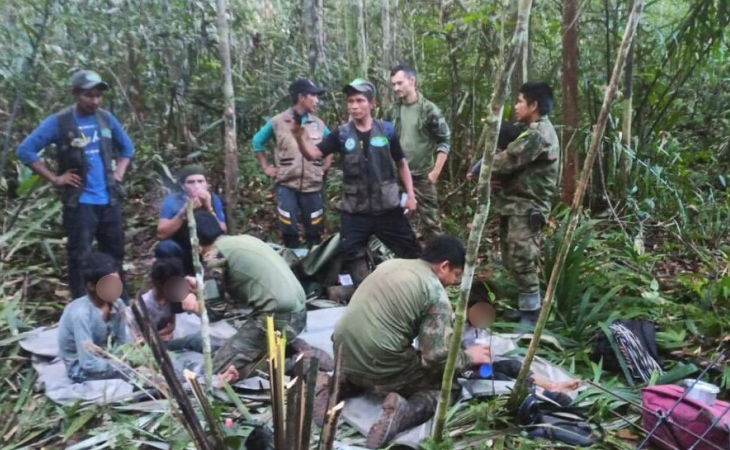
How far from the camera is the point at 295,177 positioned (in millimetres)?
6066

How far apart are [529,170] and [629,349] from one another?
1.47m

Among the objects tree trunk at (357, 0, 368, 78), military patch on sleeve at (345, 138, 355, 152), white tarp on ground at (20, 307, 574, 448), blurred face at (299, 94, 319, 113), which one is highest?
tree trunk at (357, 0, 368, 78)

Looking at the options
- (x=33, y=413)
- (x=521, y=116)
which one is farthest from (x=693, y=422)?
(x=33, y=413)

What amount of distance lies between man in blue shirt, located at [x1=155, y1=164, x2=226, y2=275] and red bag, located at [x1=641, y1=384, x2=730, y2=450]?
2.94 metres

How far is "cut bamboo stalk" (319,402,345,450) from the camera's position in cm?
237

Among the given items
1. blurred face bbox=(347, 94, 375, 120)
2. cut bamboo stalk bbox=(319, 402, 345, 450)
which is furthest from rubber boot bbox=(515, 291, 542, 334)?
cut bamboo stalk bbox=(319, 402, 345, 450)

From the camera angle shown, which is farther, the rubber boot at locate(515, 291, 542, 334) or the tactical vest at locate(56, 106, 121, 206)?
the rubber boot at locate(515, 291, 542, 334)

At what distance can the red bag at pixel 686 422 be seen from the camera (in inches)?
129

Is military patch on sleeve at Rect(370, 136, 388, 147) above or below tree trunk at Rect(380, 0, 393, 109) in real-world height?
below

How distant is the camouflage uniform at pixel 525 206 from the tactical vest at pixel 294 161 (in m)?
1.74

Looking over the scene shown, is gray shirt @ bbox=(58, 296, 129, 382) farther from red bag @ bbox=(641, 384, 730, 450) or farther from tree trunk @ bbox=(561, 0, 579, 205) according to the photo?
tree trunk @ bbox=(561, 0, 579, 205)

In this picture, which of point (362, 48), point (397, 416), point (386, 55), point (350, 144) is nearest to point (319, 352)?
point (397, 416)

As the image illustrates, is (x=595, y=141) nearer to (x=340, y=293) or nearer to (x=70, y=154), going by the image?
(x=340, y=293)

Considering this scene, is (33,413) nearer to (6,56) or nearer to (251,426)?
(251,426)
